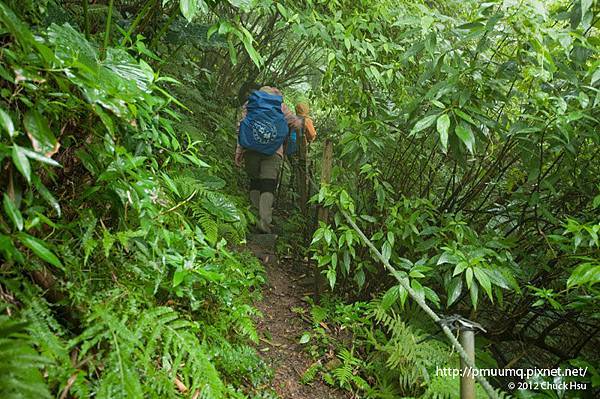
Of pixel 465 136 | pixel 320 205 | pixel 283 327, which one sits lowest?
pixel 283 327

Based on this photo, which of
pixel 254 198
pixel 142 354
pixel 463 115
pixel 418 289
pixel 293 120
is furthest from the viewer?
pixel 254 198

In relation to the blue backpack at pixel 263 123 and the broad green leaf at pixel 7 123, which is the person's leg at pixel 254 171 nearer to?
the blue backpack at pixel 263 123

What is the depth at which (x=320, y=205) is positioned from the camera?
12.6 feet

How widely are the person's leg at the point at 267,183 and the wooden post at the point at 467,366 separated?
338 cm

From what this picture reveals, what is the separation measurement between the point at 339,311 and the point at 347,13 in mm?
2660

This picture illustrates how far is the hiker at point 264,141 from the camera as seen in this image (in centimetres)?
460

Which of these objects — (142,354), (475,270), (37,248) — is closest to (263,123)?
(475,270)

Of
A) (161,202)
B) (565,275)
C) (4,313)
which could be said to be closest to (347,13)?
(161,202)

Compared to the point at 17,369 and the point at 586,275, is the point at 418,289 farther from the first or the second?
the point at 17,369

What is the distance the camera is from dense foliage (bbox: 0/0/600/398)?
1422 mm

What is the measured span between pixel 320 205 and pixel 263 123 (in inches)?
53.0

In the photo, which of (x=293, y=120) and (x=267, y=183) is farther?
(x=267, y=183)

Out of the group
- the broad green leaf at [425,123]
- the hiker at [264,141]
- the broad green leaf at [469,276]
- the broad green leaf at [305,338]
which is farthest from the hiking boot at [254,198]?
the broad green leaf at [469,276]

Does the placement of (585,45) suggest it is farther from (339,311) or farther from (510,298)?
(339,311)
